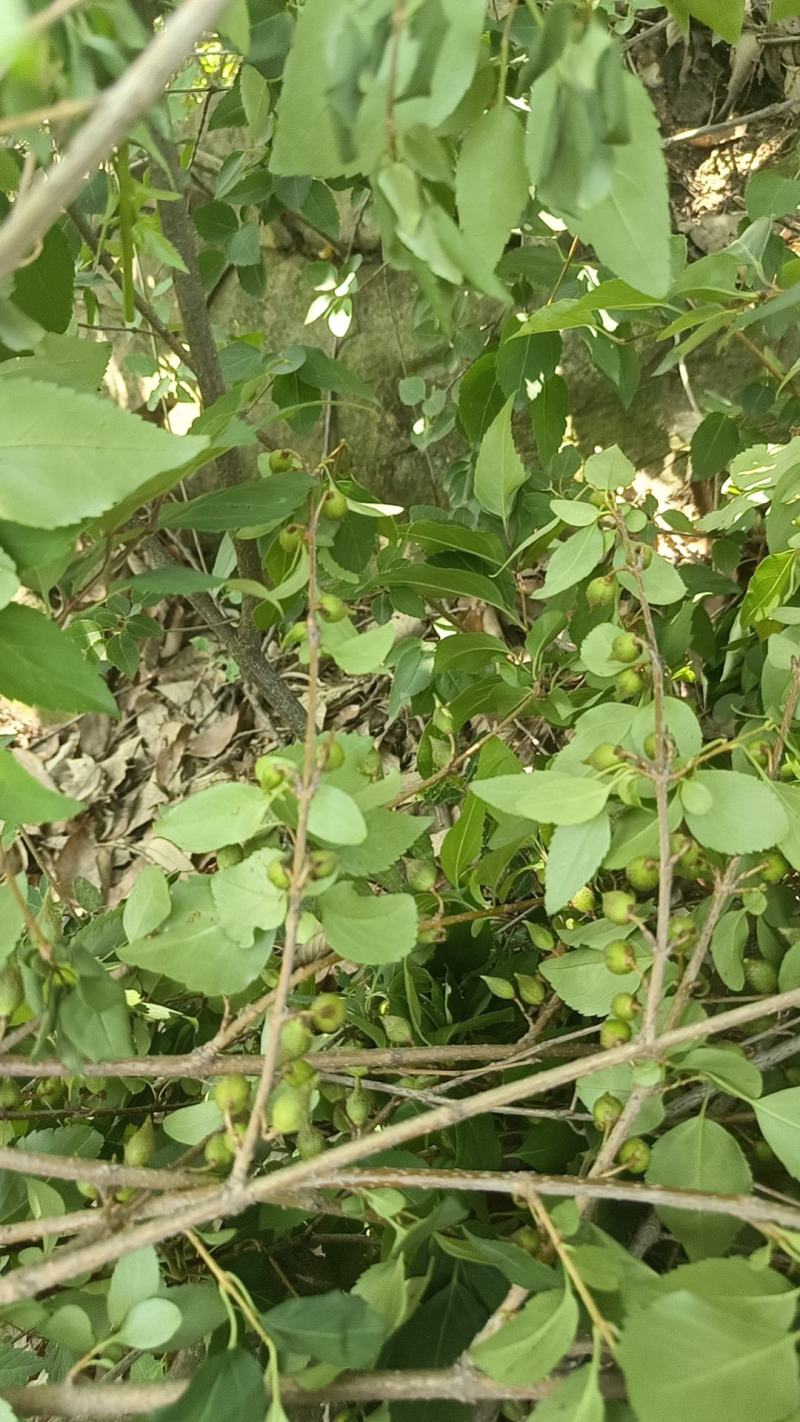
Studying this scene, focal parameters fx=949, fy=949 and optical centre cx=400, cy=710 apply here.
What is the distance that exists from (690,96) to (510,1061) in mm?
1662

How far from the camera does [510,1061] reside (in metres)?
0.57

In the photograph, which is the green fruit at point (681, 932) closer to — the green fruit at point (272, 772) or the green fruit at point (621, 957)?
the green fruit at point (621, 957)

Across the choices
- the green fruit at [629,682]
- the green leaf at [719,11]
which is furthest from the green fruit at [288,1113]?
the green leaf at [719,11]

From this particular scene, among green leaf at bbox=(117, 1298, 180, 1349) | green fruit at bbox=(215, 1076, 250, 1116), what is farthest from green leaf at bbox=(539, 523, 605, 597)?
green leaf at bbox=(117, 1298, 180, 1349)

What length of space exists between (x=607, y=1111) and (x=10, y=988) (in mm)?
329

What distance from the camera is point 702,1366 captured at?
14.6 inches

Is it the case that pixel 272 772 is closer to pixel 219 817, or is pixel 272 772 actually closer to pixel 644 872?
pixel 219 817

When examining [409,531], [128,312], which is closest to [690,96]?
[409,531]

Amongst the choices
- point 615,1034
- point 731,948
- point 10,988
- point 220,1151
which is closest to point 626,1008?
point 615,1034

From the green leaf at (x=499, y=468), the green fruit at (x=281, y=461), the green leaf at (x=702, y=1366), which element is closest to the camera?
the green leaf at (x=702, y=1366)

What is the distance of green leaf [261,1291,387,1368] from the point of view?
1.43ft

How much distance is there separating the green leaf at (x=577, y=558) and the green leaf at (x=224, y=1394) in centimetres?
47

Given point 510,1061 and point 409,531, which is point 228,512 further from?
point 510,1061

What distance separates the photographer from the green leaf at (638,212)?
15.9 inches
